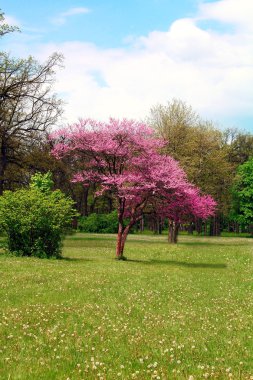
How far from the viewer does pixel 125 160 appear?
3472 cm

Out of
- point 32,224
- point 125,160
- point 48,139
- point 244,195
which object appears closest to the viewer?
point 32,224

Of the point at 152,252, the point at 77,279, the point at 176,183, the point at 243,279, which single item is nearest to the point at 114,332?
the point at 77,279

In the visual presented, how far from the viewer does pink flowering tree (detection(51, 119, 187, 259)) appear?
32.8 metres

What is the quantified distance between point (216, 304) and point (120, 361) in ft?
25.5

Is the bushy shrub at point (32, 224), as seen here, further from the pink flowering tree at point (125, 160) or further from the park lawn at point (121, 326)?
the park lawn at point (121, 326)

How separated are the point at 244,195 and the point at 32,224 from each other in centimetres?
5862

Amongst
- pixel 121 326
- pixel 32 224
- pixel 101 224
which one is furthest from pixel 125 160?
pixel 101 224

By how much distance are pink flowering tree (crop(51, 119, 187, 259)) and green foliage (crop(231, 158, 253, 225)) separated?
4994cm

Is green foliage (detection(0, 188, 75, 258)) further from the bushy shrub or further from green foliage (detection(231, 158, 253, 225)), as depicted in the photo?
green foliage (detection(231, 158, 253, 225))

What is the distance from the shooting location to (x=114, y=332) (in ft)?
36.8

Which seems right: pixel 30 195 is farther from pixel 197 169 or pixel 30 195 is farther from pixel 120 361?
pixel 197 169

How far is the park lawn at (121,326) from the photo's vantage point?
8.45 metres

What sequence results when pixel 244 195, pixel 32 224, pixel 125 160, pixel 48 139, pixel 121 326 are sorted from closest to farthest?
1. pixel 121 326
2. pixel 32 224
3. pixel 125 160
4. pixel 48 139
5. pixel 244 195

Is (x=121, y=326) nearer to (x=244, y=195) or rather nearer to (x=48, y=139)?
(x=48, y=139)
